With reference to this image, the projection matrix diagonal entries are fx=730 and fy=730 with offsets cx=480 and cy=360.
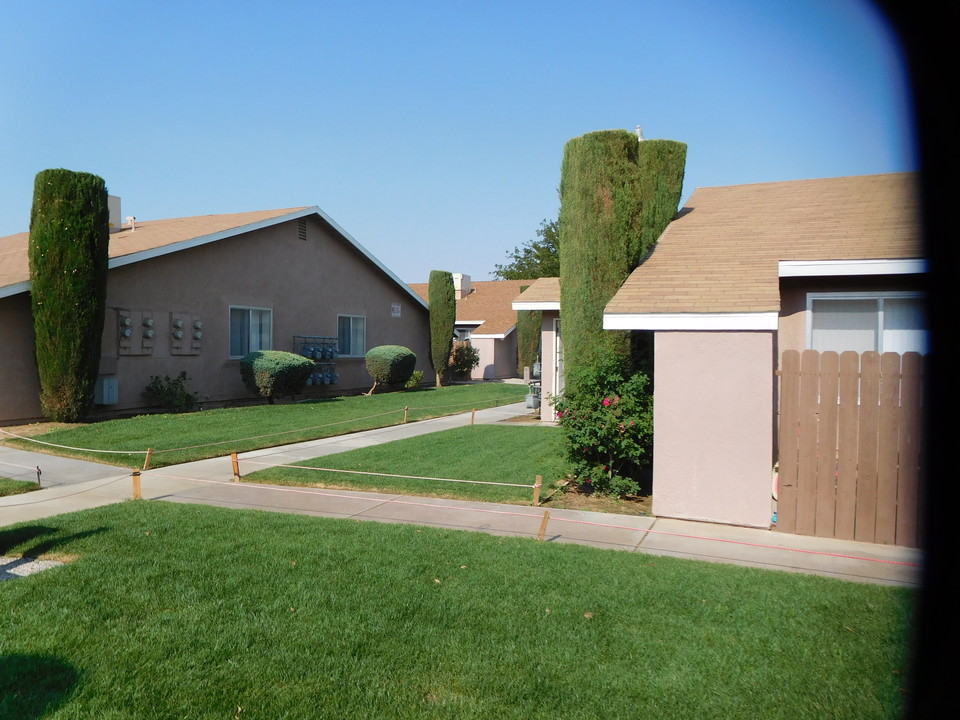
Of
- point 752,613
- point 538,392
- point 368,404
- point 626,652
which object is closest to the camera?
point 626,652

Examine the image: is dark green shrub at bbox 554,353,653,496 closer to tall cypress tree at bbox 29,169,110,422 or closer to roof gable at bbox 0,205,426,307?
tall cypress tree at bbox 29,169,110,422

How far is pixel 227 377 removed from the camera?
20.1 m

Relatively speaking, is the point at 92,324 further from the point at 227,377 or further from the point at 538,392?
the point at 538,392

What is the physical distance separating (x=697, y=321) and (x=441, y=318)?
21191mm

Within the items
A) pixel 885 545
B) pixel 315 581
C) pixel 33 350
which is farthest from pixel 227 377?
pixel 885 545

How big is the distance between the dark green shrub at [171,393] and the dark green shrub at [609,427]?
38.6 ft

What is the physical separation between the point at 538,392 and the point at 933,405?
40.8ft

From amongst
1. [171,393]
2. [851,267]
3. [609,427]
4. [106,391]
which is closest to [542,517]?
[609,427]

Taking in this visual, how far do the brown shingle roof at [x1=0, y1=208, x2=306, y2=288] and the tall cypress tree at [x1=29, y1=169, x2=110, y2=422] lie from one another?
34.7 inches

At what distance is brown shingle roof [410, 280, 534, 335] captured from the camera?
121 ft

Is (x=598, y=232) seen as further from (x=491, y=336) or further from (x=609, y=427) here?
(x=491, y=336)

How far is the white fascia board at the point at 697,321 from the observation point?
784 cm

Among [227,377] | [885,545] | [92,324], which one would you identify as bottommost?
[885,545]

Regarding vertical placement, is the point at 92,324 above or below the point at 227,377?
above
